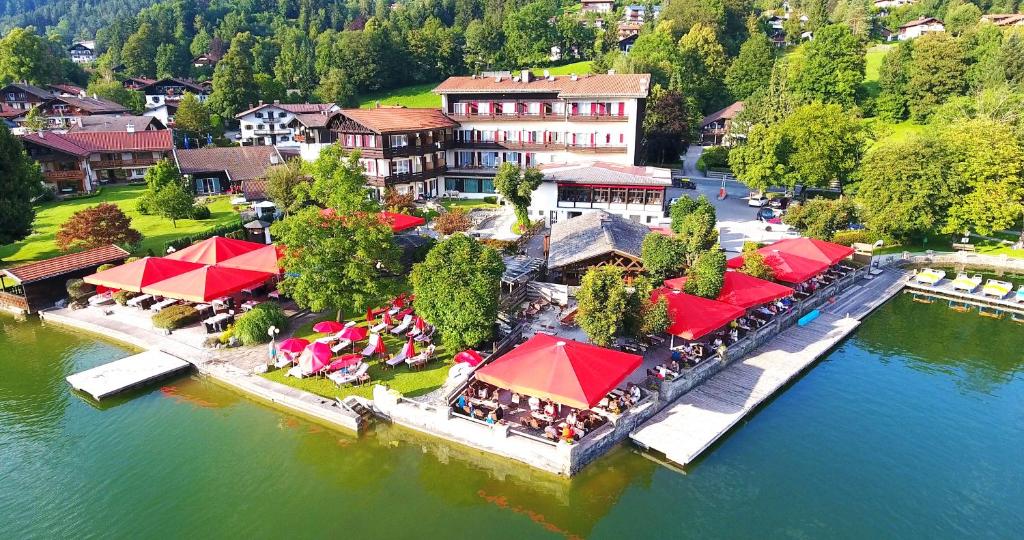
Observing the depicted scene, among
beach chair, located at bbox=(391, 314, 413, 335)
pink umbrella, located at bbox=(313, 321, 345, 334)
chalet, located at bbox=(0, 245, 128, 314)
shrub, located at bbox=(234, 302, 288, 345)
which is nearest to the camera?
pink umbrella, located at bbox=(313, 321, 345, 334)

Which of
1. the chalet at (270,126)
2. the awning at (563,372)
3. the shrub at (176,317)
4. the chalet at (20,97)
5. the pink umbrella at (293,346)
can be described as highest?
the chalet at (20,97)

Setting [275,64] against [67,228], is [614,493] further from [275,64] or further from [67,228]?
[275,64]

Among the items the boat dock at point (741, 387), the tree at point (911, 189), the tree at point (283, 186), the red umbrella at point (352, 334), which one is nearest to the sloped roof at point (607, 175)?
the tree at point (911, 189)

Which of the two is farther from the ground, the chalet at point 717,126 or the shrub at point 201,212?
the chalet at point 717,126

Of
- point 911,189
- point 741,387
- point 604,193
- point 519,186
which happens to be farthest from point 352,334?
point 911,189

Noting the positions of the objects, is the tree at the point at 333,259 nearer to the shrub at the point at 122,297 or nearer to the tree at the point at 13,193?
the shrub at the point at 122,297

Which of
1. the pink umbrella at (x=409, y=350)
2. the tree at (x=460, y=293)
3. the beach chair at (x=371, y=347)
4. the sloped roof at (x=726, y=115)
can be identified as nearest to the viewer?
the tree at (x=460, y=293)

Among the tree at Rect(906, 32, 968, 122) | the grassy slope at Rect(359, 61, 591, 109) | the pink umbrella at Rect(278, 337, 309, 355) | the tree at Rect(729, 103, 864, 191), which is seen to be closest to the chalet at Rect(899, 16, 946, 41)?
the tree at Rect(906, 32, 968, 122)

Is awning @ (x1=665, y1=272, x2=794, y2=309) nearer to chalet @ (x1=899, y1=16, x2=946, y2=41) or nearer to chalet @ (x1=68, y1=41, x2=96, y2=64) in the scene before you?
chalet @ (x1=899, y1=16, x2=946, y2=41)

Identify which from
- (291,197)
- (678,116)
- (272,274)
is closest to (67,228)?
(291,197)
